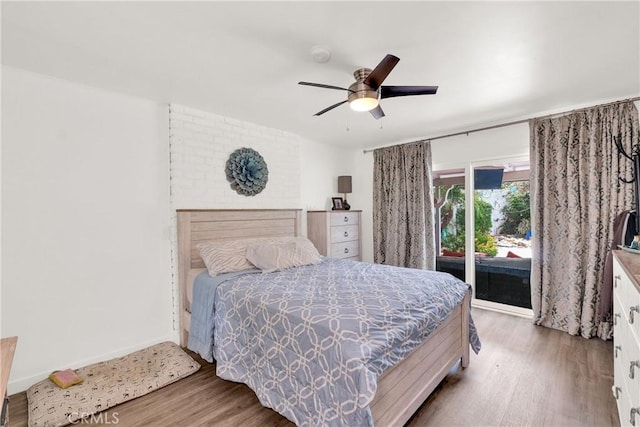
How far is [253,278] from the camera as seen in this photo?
2473 mm

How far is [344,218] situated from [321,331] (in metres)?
2.86

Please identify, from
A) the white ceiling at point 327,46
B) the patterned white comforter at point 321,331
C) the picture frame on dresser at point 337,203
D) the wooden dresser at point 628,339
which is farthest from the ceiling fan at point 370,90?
the picture frame on dresser at point 337,203

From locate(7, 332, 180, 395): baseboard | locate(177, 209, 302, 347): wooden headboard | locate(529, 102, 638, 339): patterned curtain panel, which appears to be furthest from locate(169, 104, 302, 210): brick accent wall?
locate(529, 102, 638, 339): patterned curtain panel

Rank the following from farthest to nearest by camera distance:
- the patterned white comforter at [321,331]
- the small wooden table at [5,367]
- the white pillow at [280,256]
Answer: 1. the white pillow at [280,256]
2. the patterned white comforter at [321,331]
3. the small wooden table at [5,367]

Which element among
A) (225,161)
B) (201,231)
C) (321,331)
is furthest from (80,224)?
(321,331)

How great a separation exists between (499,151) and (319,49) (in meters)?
2.81

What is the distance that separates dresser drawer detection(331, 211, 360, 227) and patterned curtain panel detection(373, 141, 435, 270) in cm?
32

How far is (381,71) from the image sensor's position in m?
1.79

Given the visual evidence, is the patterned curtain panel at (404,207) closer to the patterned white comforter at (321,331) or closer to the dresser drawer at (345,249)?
the dresser drawer at (345,249)

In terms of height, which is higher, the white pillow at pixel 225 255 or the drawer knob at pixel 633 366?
the white pillow at pixel 225 255

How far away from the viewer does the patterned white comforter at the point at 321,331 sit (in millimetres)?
1418

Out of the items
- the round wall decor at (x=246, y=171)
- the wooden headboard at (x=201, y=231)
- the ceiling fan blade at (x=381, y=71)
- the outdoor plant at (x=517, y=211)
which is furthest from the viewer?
the outdoor plant at (x=517, y=211)

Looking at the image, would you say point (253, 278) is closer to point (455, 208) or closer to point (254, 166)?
point (254, 166)

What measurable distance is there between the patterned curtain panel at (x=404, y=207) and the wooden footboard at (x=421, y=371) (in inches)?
67.5
